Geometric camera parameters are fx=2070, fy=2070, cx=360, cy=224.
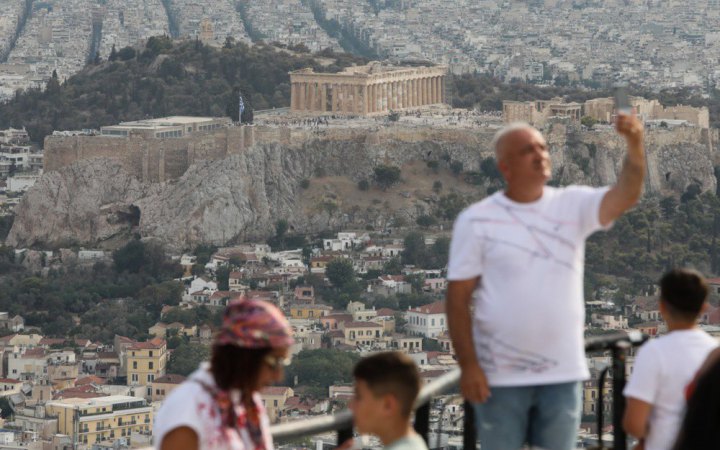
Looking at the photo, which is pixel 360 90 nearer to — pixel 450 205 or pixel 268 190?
pixel 268 190

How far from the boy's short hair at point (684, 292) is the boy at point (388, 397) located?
3.89 feet

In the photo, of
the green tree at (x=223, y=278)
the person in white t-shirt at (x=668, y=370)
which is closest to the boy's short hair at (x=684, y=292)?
the person in white t-shirt at (x=668, y=370)

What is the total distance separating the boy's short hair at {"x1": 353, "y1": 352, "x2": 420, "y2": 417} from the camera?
6859 millimetres

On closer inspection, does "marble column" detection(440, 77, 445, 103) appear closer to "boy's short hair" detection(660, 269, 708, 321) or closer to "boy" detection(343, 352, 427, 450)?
"boy's short hair" detection(660, 269, 708, 321)

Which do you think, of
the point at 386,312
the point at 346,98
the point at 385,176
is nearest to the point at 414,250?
the point at 385,176

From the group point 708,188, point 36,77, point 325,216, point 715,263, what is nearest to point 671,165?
point 708,188

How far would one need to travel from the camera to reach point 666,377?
7.64 m

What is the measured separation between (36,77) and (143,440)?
6361cm

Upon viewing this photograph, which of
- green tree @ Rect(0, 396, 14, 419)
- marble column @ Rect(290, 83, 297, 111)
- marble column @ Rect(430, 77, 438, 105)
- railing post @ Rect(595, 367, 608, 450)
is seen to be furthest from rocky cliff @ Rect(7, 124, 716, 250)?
railing post @ Rect(595, 367, 608, 450)

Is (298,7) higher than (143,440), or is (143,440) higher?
(298,7)

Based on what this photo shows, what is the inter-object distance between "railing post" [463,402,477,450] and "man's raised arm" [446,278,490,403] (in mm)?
211

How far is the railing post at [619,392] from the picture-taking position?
844 cm

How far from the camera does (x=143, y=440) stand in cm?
3481

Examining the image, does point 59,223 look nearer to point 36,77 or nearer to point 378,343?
point 378,343
